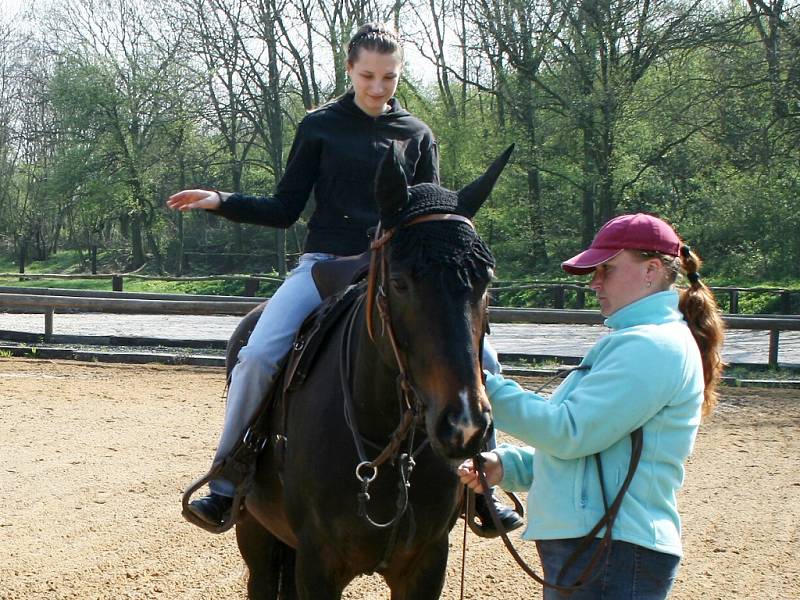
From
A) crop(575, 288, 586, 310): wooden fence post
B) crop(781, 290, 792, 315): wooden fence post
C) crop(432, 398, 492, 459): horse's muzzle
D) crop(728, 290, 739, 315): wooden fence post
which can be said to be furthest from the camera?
crop(575, 288, 586, 310): wooden fence post

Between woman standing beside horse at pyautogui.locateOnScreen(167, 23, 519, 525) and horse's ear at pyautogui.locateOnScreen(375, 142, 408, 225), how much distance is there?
1.14 m

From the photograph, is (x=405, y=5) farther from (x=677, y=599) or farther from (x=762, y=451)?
(x=677, y=599)

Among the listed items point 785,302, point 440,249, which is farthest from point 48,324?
point 785,302

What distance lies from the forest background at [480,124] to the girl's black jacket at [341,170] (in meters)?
15.9

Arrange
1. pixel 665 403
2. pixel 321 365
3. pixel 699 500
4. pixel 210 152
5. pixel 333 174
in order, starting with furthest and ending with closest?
1. pixel 210 152
2. pixel 699 500
3. pixel 333 174
4. pixel 321 365
5. pixel 665 403

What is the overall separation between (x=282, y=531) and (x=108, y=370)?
32.7ft

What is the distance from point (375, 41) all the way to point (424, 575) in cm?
223

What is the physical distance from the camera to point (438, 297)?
98.3 inches

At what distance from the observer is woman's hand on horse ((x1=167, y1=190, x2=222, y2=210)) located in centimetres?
371

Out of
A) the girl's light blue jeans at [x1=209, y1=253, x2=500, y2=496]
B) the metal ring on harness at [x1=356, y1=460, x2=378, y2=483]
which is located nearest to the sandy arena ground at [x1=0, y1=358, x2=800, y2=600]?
the girl's light blue jeans at [x1=209, y1=253, x2=500, y2=496]

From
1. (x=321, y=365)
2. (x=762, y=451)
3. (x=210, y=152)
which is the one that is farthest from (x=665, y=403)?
(x=210, y=152)

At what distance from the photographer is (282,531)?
400cm

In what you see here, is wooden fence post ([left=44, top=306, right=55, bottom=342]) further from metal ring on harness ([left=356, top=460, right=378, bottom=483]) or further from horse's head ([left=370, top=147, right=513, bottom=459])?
horse's head ([left=370, top=147, right=513, bottom=459])

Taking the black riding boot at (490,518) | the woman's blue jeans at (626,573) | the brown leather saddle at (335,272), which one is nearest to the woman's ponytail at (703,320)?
Answer: the woman's blue jeans at (626,573)
